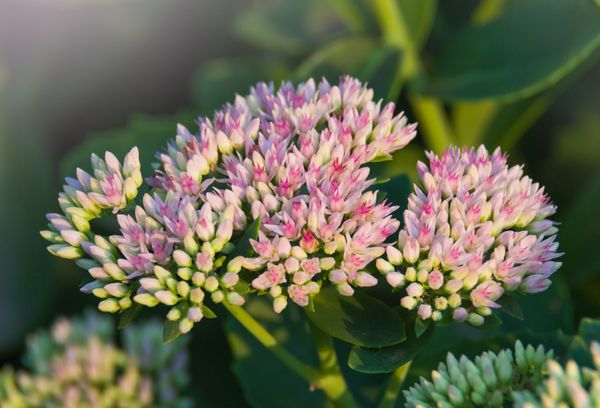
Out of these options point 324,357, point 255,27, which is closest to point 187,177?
point 324,357

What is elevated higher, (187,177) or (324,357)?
(187,177)

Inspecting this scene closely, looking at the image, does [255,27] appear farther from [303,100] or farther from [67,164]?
[303,100]

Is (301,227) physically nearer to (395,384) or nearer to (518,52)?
(395,384)

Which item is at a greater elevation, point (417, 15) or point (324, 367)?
point (417, 15)

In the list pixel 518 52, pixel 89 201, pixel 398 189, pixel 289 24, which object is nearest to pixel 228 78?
pixel 289 24

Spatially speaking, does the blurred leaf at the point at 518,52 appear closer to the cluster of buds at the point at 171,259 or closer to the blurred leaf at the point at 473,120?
the blurred leaf at the point at 473,120

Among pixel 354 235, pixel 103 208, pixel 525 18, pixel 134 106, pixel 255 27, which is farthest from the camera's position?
pixel 134 106
